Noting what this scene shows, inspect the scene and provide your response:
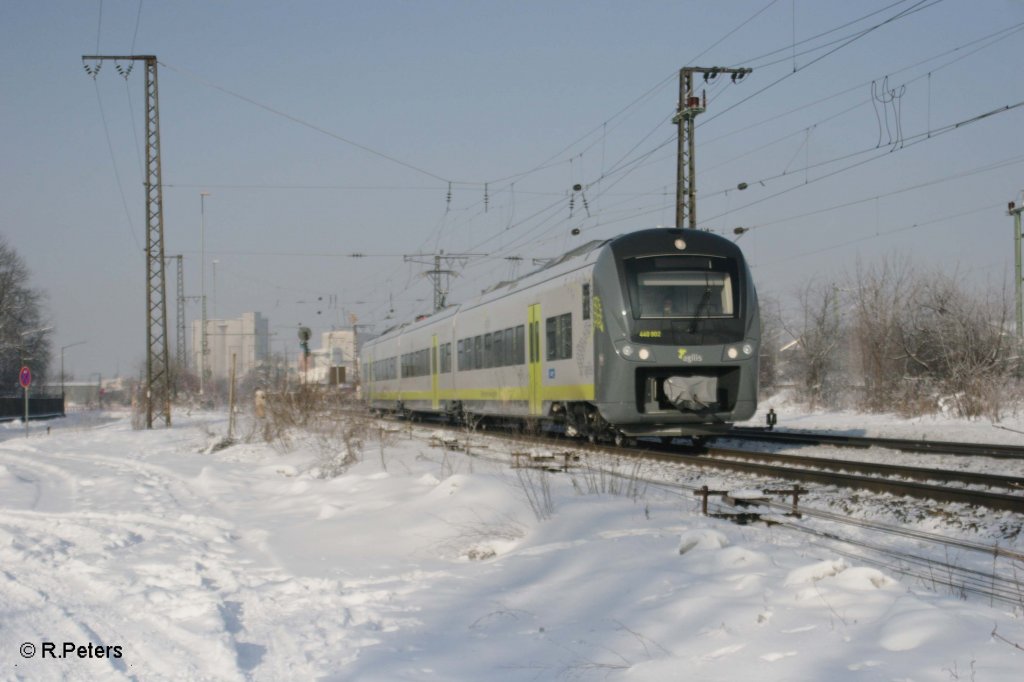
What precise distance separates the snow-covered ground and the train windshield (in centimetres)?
419

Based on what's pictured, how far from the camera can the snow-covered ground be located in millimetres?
4641

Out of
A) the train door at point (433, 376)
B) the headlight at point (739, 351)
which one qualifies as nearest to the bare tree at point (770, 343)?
the train door at point (433, 376)

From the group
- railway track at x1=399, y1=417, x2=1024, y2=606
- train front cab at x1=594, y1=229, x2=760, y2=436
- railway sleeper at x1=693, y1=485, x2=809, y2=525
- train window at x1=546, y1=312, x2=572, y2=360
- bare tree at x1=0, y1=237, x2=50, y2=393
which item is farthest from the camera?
bare tree at x1=0, y1=237, x2=50, y2=393

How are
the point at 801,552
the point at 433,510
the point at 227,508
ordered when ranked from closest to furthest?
1. the point at 801,552
2. the point at 433,510
3. the point at 227,508

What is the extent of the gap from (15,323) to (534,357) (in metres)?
54.9

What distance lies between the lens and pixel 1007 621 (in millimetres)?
4777

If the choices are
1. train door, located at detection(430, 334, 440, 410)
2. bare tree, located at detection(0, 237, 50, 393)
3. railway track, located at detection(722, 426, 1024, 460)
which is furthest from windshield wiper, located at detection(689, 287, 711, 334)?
bare tree, located at detection(0, 237, 50, 393)

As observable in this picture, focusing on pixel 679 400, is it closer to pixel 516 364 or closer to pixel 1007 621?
pixel 516 364

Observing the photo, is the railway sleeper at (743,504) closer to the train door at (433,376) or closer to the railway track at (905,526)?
the railway track at (905,526)

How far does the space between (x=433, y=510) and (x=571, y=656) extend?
163 inches

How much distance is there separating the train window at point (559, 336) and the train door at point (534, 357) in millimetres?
678

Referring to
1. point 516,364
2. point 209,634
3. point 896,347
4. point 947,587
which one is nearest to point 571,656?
→ point 209,634

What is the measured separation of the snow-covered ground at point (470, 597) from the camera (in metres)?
4.64

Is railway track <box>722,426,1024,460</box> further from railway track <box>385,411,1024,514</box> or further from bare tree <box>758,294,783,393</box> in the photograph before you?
bare tree <box>758,294,783,393</box>
